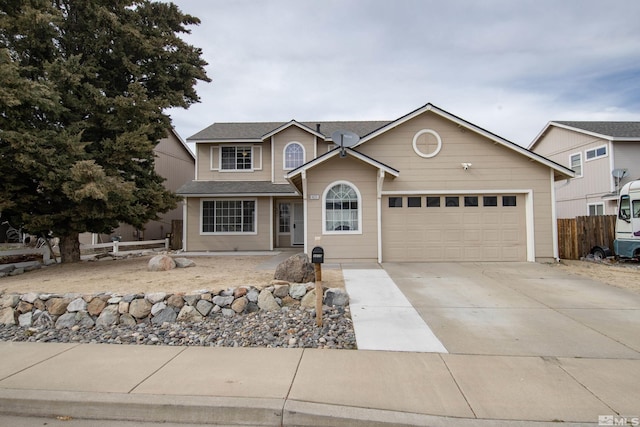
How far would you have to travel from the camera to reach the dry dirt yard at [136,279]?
273 inches

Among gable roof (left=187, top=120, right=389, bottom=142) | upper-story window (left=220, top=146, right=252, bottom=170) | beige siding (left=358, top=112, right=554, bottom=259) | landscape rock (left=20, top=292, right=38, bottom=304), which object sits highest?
gable roof (left=187, top=120, right=389, bottom=142)

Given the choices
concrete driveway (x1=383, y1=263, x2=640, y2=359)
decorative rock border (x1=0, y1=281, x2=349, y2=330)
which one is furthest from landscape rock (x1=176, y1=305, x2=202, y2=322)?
concrete driveway (x1=383, y1=263, x2=640, y2=359)

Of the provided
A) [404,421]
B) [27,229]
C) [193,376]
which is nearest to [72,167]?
[27,229]

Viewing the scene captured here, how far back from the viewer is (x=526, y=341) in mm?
4766

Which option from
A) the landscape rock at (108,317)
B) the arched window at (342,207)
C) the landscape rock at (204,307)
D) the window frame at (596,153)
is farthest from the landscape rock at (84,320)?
the window frame at (596,153)

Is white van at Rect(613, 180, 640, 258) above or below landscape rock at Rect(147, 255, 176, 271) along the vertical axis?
above

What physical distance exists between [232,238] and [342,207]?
6.76 m

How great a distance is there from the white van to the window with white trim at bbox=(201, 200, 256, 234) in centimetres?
1415

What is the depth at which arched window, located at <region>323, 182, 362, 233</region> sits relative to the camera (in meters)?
10.9

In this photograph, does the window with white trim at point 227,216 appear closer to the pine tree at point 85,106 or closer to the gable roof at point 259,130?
the gable roof at point 259,130

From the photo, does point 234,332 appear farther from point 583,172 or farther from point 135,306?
point 583,172

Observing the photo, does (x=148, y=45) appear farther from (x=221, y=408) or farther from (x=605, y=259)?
(x=605, y=259)

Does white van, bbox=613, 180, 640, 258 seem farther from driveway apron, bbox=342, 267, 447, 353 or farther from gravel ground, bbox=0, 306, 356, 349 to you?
gravel ground, bbox=0, 306, 356, 349

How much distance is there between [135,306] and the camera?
5.96 metres
